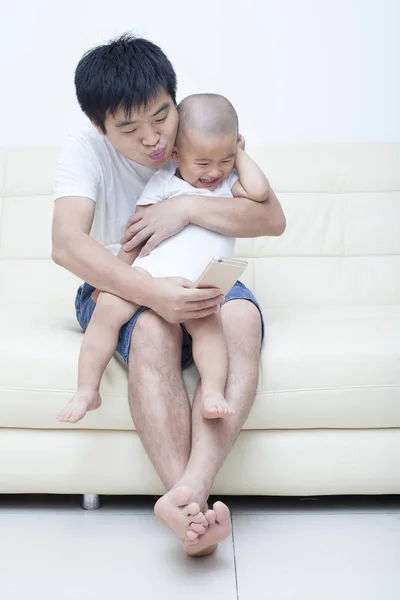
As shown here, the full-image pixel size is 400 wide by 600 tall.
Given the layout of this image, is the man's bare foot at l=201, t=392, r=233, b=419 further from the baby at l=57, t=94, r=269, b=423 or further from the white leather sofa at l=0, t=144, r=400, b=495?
the white leather sofa at l=0, t=144, r=400, b=495

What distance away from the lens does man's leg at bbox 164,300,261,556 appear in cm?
146

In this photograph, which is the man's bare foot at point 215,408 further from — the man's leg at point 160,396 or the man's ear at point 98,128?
the man's ear at point 98,128

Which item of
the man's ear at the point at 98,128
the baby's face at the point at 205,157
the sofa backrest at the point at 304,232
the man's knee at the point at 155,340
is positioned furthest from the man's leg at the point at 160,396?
the sofa backrest at the point at 304,232

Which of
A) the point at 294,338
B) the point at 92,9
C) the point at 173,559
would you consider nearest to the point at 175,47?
the point at 92,9

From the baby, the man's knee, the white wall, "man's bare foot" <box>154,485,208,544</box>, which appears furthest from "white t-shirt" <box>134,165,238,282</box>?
the white wall

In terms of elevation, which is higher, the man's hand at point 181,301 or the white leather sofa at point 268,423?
the man's hand at point 181,301

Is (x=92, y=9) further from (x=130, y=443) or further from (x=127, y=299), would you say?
(x=130, y=443)

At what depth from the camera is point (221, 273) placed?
1.63 m

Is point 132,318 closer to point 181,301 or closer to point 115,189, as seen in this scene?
point 181,301

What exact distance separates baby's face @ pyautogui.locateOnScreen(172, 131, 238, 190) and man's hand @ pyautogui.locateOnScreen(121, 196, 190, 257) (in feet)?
0.23

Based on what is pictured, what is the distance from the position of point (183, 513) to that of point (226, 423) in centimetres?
26

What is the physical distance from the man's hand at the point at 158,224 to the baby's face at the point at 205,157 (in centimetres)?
7

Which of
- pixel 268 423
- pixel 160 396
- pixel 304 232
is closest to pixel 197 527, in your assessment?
pixel 160 396

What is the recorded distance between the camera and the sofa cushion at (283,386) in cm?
178
